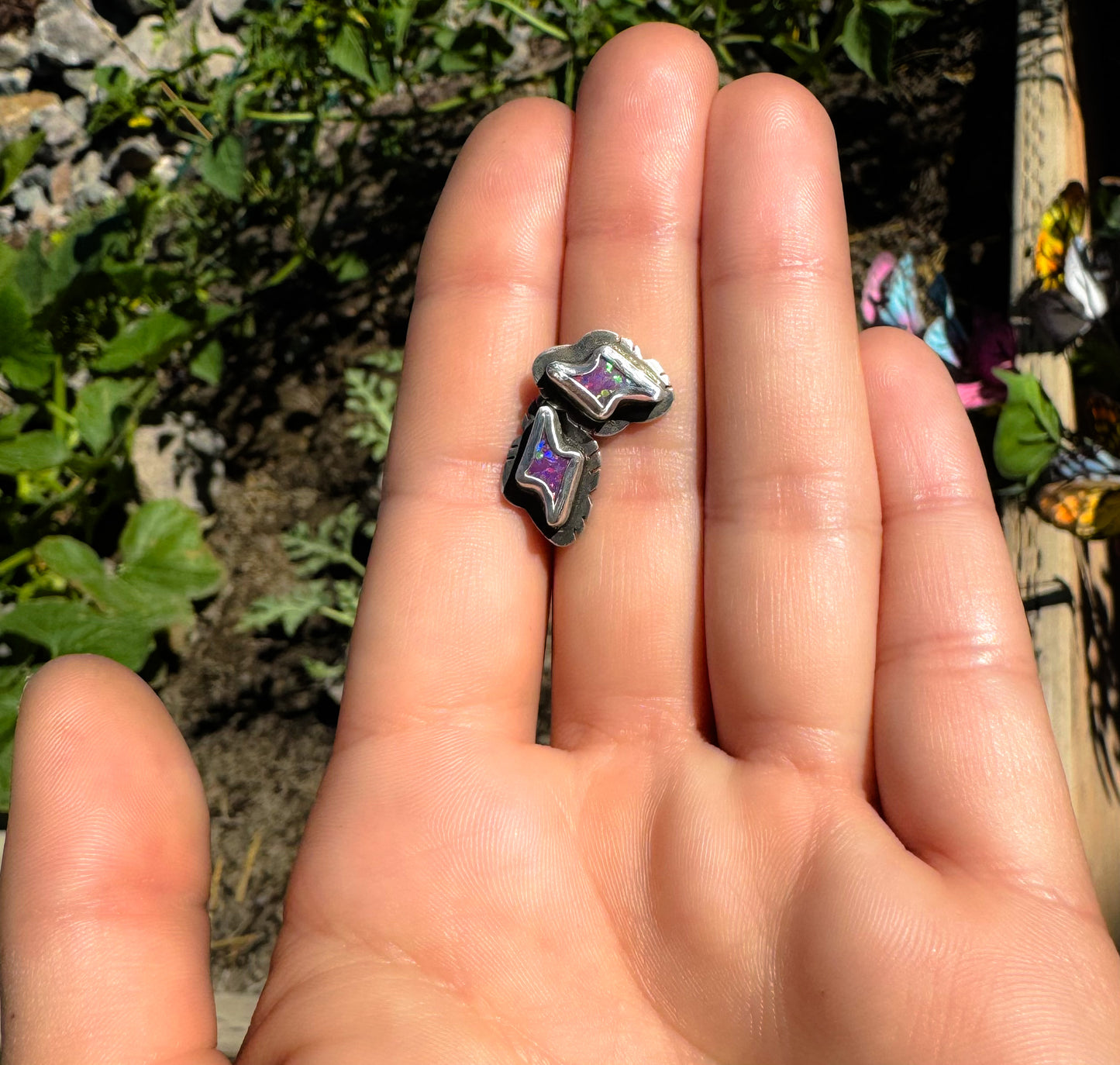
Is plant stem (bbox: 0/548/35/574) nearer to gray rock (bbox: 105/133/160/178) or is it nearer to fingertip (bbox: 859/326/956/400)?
gray rock (bbox: 105/133/160/178)

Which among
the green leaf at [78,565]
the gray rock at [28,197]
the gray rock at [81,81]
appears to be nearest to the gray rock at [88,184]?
the gray rock at [28,197]

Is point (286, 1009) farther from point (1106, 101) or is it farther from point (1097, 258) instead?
point (1106, 101)

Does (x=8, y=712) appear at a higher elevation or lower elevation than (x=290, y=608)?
lower

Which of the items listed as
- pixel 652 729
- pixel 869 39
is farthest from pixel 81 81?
pixel 652 729

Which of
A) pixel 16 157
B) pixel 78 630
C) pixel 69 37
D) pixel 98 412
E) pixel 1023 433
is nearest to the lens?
pixel 1023 433

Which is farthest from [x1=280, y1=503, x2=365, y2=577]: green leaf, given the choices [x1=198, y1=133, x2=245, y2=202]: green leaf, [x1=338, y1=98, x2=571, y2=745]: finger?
[x1=338, y1=98, x2=571, y2=745]: finger

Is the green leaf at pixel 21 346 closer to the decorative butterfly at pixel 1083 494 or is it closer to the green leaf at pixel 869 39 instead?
the green leaf at pixel 869 39

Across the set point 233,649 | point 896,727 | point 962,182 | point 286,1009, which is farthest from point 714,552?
point 962,182

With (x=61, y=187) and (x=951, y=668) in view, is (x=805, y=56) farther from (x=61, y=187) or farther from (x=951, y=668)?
(x=61, y=187)
